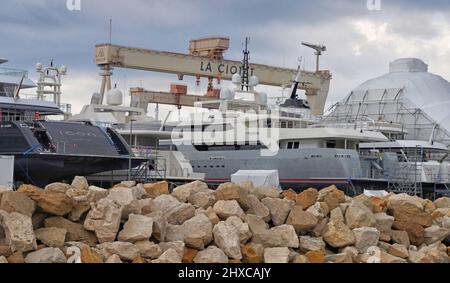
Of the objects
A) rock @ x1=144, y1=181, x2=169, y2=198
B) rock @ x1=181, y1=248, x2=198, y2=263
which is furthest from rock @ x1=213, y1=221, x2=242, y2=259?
rock @ x1=144, y1=181, x2=169, y2=198

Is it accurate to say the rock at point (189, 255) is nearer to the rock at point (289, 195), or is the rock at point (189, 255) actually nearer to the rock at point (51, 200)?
the rock at point (51, 200)

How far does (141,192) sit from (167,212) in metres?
1.24

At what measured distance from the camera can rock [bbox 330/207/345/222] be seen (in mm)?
13900

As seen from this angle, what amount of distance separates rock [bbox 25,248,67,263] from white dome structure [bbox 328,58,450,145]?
40.3 meters

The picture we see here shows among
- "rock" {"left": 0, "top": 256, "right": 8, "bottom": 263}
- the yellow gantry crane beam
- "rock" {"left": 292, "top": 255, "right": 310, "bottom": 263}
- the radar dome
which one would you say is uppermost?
the yellow gantry crane beam

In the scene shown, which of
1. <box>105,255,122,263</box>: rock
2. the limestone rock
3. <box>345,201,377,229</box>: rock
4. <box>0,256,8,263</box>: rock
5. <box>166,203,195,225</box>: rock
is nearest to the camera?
<box>0,256,8,263</box>: rock

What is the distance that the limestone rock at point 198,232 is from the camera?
1198cm

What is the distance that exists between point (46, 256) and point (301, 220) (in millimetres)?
4664

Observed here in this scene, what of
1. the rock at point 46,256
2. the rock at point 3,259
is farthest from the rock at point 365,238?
the rock at point 3,259

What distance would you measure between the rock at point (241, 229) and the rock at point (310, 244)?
95 centimetres

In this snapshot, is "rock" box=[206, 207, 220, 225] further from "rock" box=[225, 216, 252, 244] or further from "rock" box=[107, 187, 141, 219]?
"rock" box=[107, 187, 141, 219]

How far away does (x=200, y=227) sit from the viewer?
479 inches

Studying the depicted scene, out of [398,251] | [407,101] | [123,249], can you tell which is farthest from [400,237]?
[407,101]
